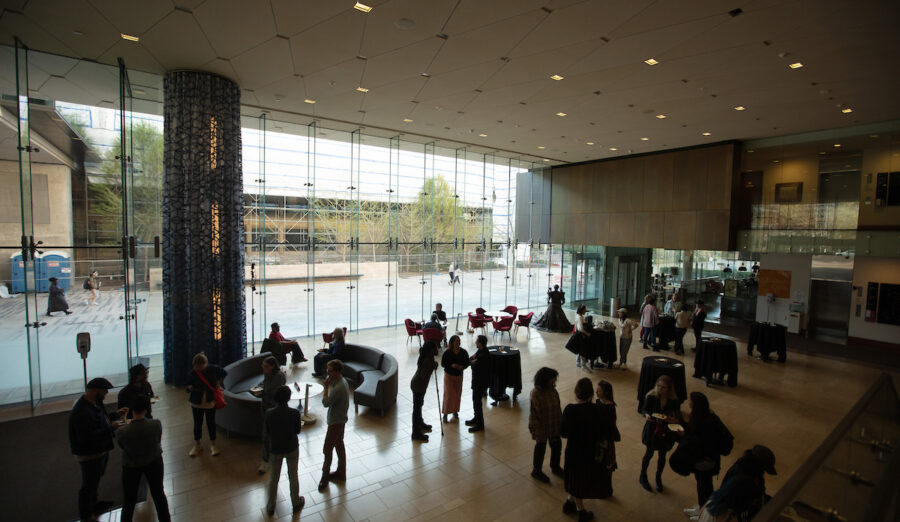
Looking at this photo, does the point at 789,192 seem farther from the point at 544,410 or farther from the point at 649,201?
the point at 544,410

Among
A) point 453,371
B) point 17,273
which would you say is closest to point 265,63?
point 17,273

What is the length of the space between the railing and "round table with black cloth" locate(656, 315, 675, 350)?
812cm

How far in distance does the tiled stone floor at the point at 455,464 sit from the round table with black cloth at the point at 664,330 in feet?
8.53

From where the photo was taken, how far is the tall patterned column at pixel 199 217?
716 centimetres

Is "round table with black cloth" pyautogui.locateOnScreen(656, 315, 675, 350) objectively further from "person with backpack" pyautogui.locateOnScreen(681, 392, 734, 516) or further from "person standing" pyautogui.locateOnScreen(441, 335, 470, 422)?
"person with backpack" pyautogui.locateOnScreen(681, 392, 734, 516)

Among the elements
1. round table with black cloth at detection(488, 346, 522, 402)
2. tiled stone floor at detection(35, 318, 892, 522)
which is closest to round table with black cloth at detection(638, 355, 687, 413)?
tiled stone floor at detection(35, 318, 892, 522)

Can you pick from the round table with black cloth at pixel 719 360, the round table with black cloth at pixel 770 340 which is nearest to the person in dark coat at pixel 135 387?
the round table with black cloth at pixel 719 360

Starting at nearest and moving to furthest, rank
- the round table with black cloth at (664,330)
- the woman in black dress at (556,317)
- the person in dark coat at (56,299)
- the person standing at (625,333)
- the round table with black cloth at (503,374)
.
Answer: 1. the person in dark coat at (56,299)
2. the round table with black cloth at (503,374)
3. the person standing at (625,333)
4. the round table with black cloth at (664,330)
5. the woman in black dress at (556,317)

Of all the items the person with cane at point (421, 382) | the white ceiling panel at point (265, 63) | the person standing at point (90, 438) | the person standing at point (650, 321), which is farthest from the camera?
the person standing at point (650, 321)

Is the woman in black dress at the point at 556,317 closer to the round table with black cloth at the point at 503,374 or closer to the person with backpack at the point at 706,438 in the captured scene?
the round table with black cloth at the point at 503,374

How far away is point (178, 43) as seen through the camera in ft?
19.5

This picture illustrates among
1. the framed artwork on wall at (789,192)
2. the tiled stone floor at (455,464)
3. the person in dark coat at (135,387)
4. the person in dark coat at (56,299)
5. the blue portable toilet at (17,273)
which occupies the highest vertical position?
the framed artwork on wall at (789,192)

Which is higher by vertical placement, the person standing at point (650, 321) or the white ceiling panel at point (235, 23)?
the white ceiling panel at point (235, 23)

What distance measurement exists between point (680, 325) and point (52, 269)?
11.9 meters
